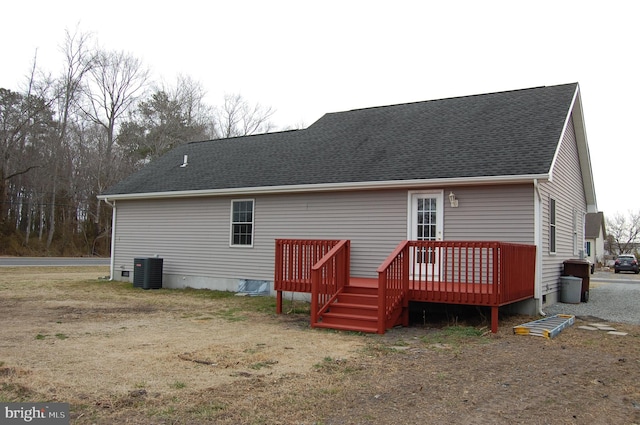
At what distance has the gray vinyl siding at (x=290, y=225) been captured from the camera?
10000 millimetres

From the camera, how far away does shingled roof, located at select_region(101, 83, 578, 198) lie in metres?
10.3

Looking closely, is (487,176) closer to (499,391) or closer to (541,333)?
(541,333)

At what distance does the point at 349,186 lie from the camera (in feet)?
37.1

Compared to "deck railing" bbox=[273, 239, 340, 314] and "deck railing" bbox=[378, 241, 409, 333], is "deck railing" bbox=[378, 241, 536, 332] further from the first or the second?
"deck railing" bbox=[273, 239, 340, 314]

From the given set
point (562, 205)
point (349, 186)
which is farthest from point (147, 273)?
point (562, 205)

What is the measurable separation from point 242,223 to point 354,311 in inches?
214

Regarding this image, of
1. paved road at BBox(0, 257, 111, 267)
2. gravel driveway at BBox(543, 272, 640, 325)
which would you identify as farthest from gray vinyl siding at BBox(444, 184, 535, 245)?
paved road at BBox(0, 257, 111, 267)

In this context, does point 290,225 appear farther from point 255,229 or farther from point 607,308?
point 607,308

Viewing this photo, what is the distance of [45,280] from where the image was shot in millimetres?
16422

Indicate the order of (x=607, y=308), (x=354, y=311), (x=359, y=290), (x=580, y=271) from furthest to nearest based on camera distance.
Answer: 1. (x=580, y=271)
2. (x=607, y=308)
3. (x=359, y=290)
4. (x=354, y=311)

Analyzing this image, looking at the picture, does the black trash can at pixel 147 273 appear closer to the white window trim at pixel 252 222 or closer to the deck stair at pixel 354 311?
the white window trim at pixel 252 222

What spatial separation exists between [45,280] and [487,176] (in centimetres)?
1408

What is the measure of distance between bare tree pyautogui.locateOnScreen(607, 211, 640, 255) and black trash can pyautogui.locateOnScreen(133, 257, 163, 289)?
58.8m

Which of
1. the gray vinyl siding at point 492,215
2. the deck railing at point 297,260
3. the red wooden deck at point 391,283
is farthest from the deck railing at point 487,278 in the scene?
the deck railing at point 297,260
